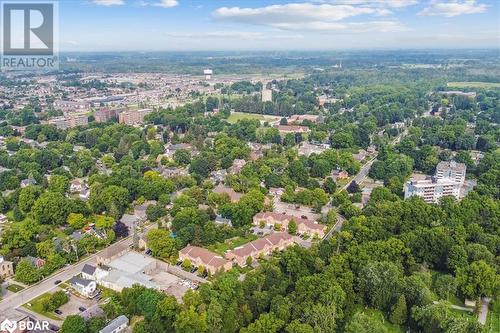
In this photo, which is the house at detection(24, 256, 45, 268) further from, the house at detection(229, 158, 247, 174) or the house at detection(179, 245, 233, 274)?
the house at detection(229, 158, 247, 174)

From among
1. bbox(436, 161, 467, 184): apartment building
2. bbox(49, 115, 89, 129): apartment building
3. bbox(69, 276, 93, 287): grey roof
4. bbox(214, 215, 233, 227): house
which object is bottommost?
bbox(69, 276, 93, 287): grey roof

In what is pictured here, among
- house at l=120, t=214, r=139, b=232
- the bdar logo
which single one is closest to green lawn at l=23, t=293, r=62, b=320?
the bdar logo

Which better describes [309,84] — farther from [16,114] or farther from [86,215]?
[86,215]

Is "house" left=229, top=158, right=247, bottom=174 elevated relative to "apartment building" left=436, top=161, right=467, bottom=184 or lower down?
lower down

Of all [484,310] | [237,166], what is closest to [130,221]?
[237,166]

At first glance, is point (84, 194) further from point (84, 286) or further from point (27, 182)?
point (84, 286)

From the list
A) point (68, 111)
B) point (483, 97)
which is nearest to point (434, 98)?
point (483, 97)
